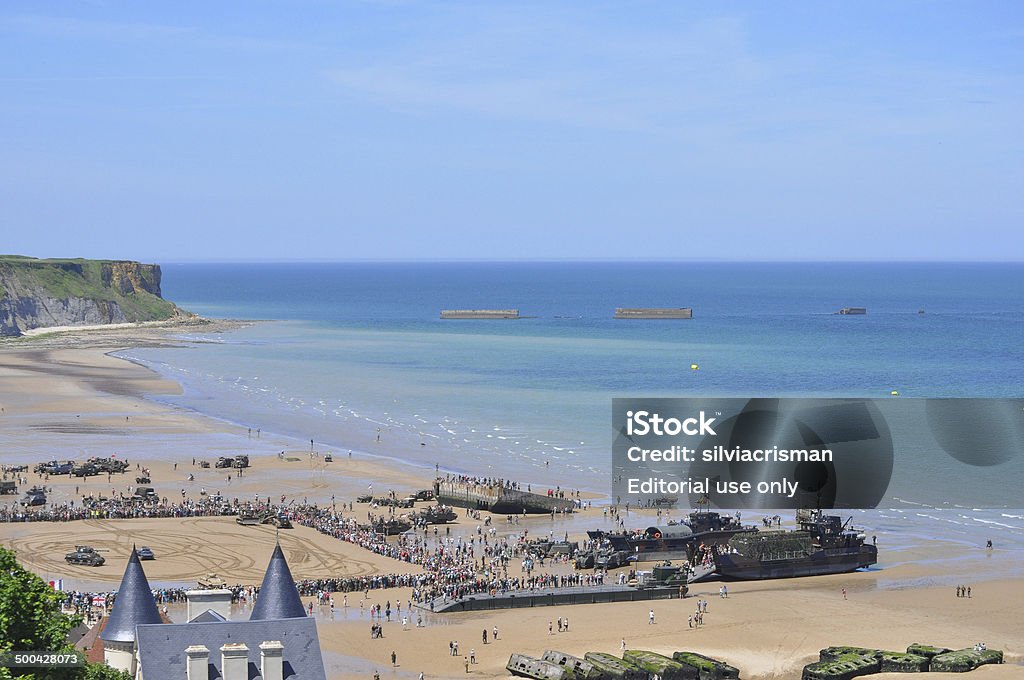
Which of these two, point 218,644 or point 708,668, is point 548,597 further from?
point 218,644

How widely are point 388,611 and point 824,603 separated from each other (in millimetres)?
15800

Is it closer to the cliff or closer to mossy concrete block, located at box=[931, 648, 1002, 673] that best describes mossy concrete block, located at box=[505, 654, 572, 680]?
mossy concrete block, located at box=[931, 648, 1002, 673]

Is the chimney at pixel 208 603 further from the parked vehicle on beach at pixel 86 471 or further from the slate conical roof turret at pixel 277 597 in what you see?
the parked vehicle on beach at pixel 86 471

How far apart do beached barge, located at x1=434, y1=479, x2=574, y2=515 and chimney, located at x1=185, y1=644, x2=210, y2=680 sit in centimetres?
3847

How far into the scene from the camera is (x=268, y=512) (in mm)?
61688

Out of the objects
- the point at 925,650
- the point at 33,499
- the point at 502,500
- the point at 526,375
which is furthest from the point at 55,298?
the point at 925,650

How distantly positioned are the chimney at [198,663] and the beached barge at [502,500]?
38.5 m

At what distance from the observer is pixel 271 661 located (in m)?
27.2

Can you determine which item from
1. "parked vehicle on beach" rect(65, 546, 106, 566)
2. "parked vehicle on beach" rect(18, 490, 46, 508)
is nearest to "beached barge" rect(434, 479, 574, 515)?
"parked vehicle on beach" rect(18, 490, 46, 508)

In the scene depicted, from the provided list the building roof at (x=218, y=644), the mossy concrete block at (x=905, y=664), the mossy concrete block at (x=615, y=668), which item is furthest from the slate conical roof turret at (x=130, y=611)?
the mossy concrete block at (x=905, y=664)

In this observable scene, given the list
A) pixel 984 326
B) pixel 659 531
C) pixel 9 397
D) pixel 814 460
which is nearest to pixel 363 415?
pixel 9 397

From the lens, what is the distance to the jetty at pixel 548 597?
47.7m

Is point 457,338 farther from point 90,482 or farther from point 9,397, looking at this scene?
point 90,482

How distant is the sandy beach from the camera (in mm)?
42719
